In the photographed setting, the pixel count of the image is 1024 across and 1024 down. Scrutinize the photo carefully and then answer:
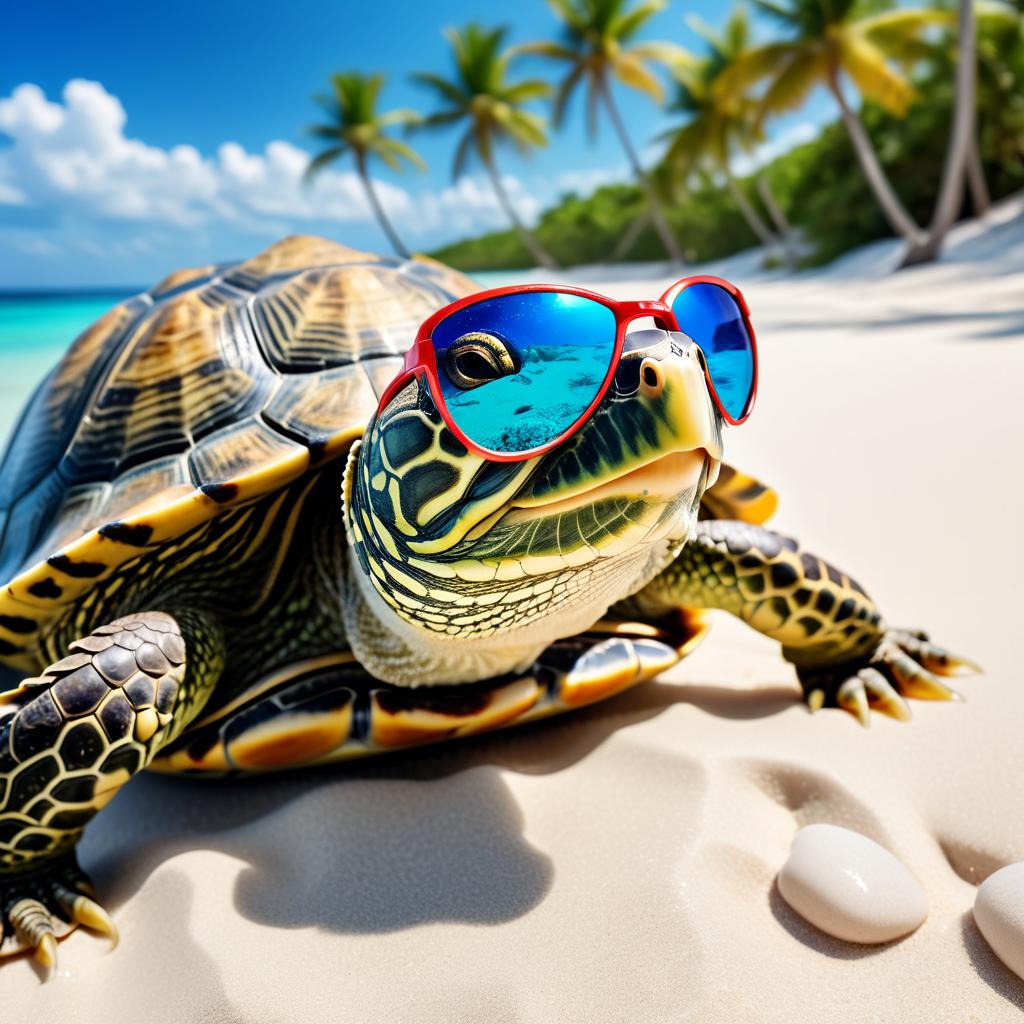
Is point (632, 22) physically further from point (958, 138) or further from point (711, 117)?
point (958, 138)

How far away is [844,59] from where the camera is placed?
17156mm

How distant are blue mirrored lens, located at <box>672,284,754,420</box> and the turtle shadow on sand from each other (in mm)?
773

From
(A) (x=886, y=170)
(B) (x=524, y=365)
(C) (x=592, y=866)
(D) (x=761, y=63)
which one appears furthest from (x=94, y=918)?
(A) (x=886, y=170)

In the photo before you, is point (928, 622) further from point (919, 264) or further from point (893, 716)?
point (919, 264)

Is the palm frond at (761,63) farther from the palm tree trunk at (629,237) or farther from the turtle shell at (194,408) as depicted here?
the turtle shell at (194,408)

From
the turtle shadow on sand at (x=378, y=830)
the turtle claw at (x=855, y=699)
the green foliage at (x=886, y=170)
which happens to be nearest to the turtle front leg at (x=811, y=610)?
the turtle claw at (x=855, y=699)

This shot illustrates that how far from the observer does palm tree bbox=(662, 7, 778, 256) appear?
80.4ft

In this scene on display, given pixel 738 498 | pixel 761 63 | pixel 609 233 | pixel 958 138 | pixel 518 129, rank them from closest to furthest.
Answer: pixel 738 498 → pixel 958 138 → pixel 761 63 → pixel 518 129 → pixel 609 233

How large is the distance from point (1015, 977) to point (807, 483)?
7.87 ft

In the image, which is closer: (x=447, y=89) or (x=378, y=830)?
(x=378, y=830)

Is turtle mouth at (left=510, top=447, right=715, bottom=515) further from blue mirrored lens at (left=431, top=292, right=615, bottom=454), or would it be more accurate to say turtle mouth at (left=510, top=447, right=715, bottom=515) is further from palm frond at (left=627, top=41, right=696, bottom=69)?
palm frond at (left=627, top=41, right=696, bottom=69)

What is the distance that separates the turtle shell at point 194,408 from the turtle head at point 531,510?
12.6 inches

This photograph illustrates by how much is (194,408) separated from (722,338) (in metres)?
1.16

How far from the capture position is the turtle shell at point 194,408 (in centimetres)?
Answer: 157
